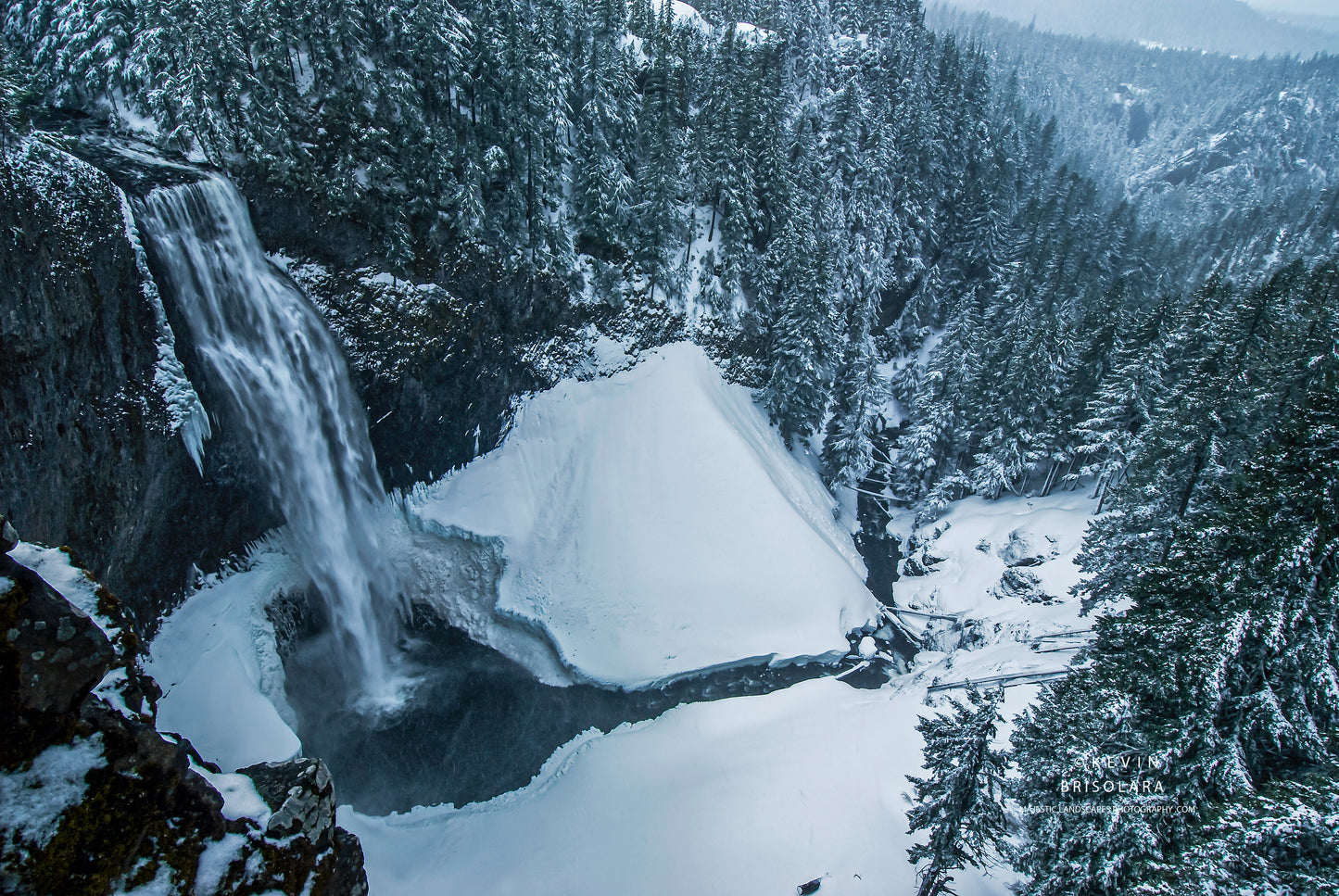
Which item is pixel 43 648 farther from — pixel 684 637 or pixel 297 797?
pixel 684 637

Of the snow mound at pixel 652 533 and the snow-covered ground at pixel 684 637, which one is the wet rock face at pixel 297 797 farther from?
the snow mound at pixel 652 533

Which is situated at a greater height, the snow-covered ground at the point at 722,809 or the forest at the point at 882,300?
the forest at the point at 882,300

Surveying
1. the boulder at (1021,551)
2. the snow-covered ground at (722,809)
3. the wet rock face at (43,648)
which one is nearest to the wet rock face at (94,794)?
the wet rock face at (43,648)

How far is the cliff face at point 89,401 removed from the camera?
1542 cm

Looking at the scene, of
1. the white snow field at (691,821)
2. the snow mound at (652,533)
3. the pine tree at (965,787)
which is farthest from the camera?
the snow mound at (652,533)

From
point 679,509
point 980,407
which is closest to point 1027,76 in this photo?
point 980,407

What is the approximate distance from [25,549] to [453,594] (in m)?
21.4

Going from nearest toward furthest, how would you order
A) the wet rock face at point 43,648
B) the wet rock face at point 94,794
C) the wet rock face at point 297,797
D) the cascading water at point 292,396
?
the wet rock face at point 94,794 < the wet rock face at point 43,648 < the wet rock face at point 297,797 < the cascading water at point 292,396

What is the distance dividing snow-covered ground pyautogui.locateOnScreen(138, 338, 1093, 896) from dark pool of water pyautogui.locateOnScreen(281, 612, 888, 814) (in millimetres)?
817

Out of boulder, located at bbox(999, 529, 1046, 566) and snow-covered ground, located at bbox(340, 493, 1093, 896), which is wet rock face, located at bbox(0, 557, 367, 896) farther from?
boulder, located at bbox(999, 529, 1046, 566)

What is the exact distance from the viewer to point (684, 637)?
27.1 metres

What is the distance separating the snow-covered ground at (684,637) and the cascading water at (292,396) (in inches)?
99.2

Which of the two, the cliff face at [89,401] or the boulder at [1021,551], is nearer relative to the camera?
the cliff face at [89,401]

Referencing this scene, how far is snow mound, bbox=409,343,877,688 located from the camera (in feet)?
90.0
